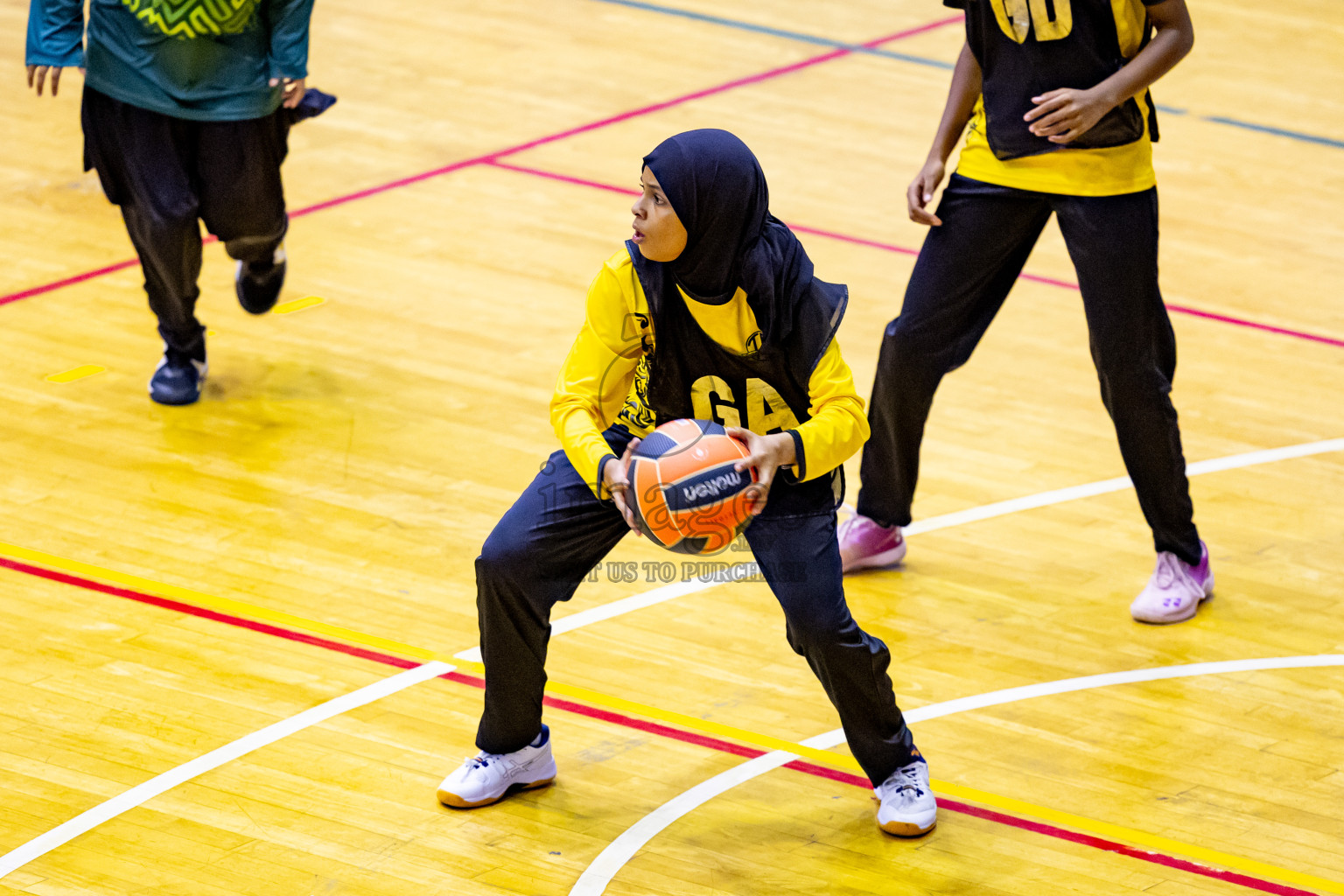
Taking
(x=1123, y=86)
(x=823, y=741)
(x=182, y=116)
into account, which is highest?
(x=1123, y=86)

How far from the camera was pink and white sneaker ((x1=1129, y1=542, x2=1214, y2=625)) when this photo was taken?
4.77 metres

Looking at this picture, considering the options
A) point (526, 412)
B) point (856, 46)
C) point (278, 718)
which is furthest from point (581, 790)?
point (856, 46)

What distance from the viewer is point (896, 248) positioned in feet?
24.9

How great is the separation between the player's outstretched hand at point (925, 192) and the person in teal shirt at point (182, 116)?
212 centimetres

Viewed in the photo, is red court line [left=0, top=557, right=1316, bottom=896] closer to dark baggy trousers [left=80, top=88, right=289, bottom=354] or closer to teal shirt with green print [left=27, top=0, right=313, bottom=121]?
dark baggy trousers [left=80, top=88, right=289, bottom=354]

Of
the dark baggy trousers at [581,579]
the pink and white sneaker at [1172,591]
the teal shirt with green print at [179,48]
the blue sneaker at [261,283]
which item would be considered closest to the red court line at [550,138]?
the blue sneaker at [261,283]

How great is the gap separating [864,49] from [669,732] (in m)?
7.26

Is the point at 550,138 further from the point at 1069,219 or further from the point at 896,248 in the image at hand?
the point at 1069,219

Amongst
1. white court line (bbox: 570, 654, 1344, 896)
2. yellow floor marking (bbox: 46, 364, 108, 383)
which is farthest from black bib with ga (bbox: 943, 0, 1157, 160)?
yellow floor marking (bbox: 46, 364, 108, 383)

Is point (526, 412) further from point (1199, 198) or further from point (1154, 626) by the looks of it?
point (1199, 198)

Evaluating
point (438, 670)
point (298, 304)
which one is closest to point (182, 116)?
point (298, 304)

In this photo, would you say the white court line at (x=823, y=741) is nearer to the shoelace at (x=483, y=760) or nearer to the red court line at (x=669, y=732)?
the red court line at (x=669, y=732)

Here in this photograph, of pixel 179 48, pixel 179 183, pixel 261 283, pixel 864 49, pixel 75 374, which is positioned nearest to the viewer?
pixel 179 48

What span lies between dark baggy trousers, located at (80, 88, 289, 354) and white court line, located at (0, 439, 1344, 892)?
1.97m
